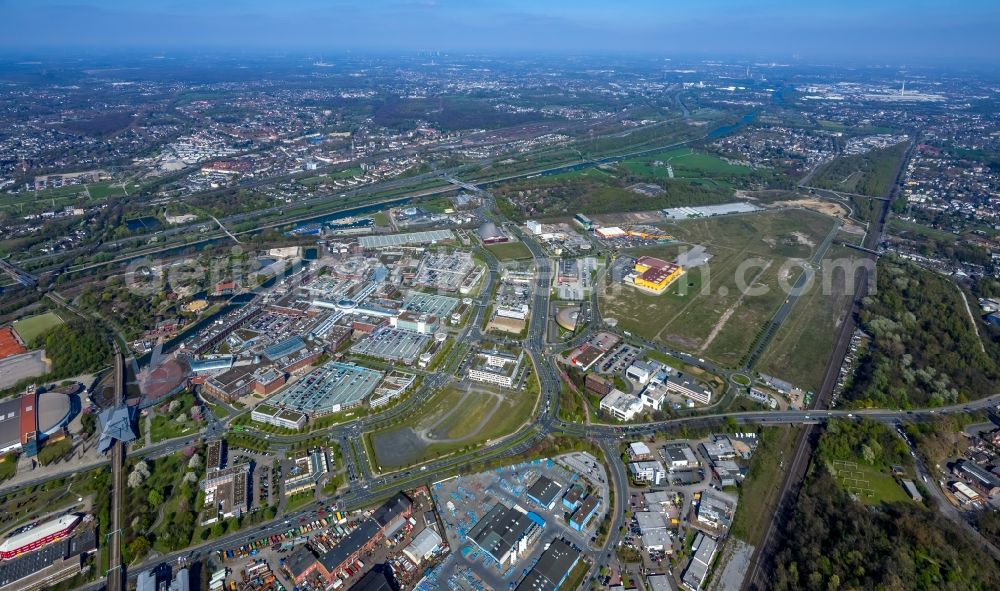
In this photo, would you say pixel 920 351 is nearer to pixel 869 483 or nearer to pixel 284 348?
pixel 869 483

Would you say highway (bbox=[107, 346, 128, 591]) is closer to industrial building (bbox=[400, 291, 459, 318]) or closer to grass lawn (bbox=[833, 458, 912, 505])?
industrial building (bbox=[400, 291, 459, 318])

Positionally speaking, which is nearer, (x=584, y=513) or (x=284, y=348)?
(x=584, y=513)

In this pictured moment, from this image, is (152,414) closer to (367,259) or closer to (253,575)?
(253,575)

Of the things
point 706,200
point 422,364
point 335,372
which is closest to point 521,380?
point 422,364

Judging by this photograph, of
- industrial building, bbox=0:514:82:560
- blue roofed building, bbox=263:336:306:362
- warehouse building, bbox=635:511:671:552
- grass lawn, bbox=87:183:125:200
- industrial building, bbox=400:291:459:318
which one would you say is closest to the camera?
industrial building, bbox=0:514:82:560

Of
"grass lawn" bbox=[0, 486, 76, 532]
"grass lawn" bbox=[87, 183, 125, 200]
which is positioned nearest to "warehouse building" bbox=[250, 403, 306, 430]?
"grass lawn" bbox=[0, 486, 76, 532]

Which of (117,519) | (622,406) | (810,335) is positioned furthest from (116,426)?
(810,335)

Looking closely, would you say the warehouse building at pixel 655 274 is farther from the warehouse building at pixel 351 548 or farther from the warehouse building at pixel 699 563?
the warehouse building at pixel 351 548

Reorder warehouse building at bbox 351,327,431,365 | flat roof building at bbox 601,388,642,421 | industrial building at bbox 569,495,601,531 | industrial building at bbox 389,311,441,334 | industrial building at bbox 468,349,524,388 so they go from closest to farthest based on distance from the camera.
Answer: industrial building at bbox 569,495,601,531 < flat roof building at bbox 601,388,642,421 < industrial building at bbox 468,349,524,388 < warehouse building at bbox 351,327,431,365 < industrial building at bbox 389,311,441,334
